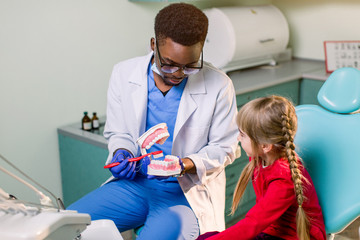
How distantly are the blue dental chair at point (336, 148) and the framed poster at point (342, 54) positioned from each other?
1630 mm

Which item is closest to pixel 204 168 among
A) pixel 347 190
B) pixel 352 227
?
pixel 347 190

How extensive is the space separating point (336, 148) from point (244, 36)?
1588mm

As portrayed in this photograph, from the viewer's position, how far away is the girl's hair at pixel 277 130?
4.51 feet

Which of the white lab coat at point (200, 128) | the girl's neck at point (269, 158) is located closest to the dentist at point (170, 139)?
the white lab coat at point (200, 128)

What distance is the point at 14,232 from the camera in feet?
2.99

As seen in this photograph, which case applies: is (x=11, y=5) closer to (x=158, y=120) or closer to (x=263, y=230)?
(x=158, y=120)

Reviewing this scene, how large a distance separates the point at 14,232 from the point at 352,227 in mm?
2276

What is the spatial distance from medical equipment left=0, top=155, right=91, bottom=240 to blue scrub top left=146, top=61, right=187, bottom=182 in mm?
734

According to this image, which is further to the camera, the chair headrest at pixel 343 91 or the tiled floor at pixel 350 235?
the tiled floor at pixel 350 235

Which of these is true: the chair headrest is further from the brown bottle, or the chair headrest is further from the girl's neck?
the brown bottle

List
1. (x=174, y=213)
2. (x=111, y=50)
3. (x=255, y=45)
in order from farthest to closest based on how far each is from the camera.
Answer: (x=255, y=45), (x=111, y=50), (x=174, y=213)

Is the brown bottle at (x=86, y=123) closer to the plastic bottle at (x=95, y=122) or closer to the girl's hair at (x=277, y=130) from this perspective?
the plastic bottle at (x=95, y=122)

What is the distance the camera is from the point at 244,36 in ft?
9.78

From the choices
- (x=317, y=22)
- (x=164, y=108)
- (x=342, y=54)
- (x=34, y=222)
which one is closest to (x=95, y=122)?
(x=164, y=108)
